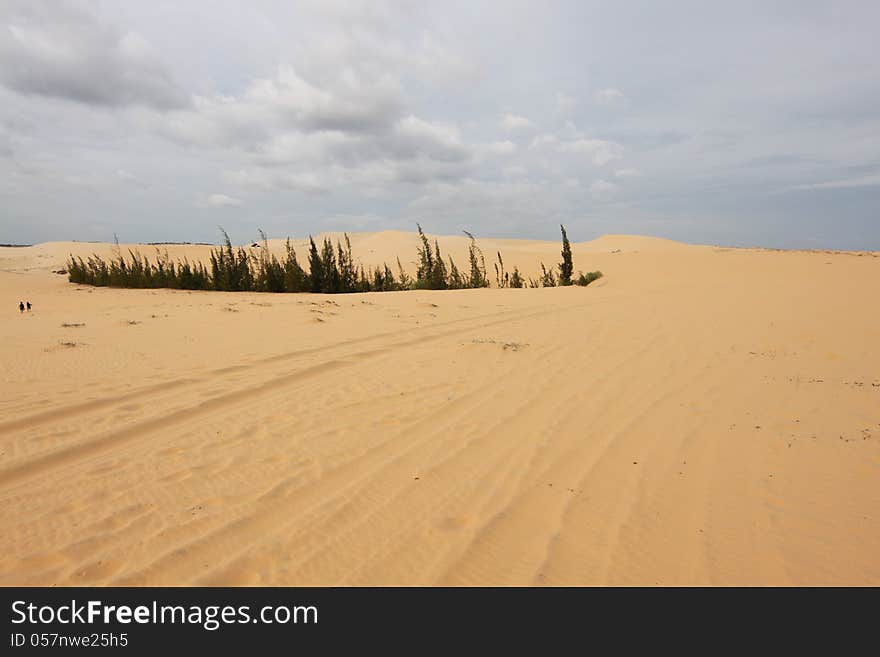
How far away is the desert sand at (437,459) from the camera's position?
197cm

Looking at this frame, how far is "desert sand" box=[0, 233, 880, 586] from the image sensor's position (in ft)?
6.48

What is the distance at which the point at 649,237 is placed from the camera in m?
57.7

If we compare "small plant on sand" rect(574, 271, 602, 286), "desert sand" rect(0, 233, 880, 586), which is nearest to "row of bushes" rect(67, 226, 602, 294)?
"small plant on sand" rect(574, 271, 602, 286)

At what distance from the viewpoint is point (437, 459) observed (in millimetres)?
2910

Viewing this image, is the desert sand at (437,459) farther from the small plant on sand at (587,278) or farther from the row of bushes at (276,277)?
the small plant on sand at (587,278)

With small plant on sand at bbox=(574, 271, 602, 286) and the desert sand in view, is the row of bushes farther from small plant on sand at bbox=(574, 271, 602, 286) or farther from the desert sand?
the desert sand

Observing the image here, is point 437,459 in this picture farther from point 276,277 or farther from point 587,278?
point 587,278

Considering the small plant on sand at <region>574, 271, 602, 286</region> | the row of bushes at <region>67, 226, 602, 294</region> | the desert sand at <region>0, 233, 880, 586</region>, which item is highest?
the row of bushes at <region>67, 226, 602, 294</region>

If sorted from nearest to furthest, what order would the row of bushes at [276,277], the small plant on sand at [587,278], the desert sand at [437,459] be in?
the desert sand at [437,459] < the row of bushes at [276,277] < the small plant on sand at [587,278]

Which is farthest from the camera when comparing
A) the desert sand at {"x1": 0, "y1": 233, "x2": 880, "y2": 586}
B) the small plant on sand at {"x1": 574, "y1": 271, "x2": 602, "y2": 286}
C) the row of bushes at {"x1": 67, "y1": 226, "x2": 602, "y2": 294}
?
the small plant on sand at {"x1": 574, "y1": 271, "x2": 602, "y2": 286}

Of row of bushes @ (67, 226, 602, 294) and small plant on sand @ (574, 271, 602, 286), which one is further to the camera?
small plant on sand @ (574, 271, 602, 286)

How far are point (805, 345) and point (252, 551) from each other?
Answer: 703 centimetres

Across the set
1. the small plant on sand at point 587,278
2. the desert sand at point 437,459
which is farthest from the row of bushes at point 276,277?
the desert sand at point 437,459

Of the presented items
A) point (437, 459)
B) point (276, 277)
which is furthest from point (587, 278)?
point (437, 459)
